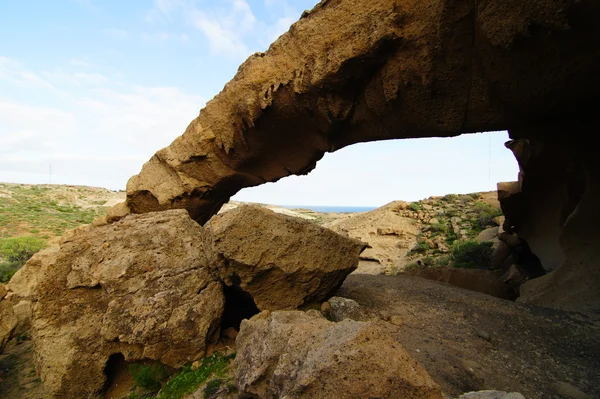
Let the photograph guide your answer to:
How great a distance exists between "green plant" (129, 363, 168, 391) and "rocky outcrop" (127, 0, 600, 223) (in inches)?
205

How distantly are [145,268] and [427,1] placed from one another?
234 inches

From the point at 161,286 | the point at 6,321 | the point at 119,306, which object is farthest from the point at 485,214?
the point at 6,321

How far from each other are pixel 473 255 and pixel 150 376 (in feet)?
40.0

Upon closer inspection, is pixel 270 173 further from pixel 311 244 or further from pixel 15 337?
pixel 15 337

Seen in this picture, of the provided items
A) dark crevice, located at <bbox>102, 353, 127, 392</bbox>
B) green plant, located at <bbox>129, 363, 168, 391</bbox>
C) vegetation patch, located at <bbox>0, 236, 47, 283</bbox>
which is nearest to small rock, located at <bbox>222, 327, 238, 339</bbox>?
green plant, located at <bbox>129, 363, 168, 391</bbox>

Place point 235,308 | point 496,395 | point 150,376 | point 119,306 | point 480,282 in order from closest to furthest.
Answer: point 496,395 → point 150,376 → point 119,306 → point 235,308 → point 480,282

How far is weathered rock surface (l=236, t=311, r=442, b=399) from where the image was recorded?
2383 mm

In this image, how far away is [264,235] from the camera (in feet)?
17.6

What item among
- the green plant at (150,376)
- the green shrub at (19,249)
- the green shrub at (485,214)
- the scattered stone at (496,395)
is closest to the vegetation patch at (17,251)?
the green shrub at (19,249)

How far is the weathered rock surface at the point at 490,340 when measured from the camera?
3.88 metres

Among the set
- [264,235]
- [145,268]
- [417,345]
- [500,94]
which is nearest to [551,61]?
[500,94]

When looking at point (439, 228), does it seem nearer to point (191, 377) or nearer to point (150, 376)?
point (191, 377)

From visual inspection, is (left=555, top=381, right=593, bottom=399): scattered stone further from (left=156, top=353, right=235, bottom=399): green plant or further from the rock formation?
(left=156, top=353, right=235, bottom=399): green plant

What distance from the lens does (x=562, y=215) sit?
8.45 metres
